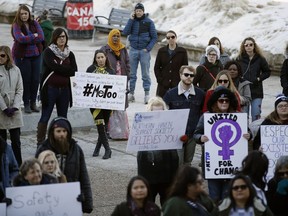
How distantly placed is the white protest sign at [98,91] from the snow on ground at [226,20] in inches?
288

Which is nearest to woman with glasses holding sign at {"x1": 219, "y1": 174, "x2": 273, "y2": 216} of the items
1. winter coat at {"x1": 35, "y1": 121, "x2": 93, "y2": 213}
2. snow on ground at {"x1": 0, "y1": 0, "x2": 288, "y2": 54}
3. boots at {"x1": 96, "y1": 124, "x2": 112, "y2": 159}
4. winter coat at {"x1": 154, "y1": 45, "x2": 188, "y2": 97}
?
winter coat at {"x1": 35, "y1": 121, "x2": 93, "y2": 213}

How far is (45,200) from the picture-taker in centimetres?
978

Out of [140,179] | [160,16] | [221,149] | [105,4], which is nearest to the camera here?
[140,179]

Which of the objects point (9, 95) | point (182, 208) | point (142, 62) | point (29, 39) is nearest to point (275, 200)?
point (182, 208)

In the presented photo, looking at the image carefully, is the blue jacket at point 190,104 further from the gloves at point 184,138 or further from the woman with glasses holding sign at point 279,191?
the woman with glasses holding sign at point 279,191

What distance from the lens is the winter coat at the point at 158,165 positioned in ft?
37.8

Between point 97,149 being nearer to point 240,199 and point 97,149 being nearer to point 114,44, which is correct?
point 114,44

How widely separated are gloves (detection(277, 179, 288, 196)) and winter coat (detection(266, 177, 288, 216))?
29 mm

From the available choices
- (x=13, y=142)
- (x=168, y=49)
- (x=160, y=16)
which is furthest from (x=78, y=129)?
(x=160, y=16)

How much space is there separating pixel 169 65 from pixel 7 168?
7252 millimetres

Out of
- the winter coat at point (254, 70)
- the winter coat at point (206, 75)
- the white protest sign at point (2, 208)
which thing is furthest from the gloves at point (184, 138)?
the winter coat at point (254, 70)

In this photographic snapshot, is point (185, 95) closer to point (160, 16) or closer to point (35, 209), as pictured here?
point (35, 209)

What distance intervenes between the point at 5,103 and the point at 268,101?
729cm

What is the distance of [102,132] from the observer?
50.1 feet
